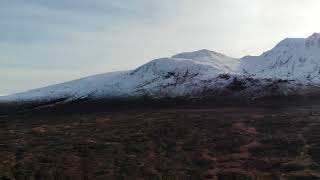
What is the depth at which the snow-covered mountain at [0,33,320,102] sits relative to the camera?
125 m

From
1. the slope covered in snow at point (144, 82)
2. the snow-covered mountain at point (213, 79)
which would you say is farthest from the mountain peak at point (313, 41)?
the slope covered in snow at point (144, 82)

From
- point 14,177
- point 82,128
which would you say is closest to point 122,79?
point 82,128

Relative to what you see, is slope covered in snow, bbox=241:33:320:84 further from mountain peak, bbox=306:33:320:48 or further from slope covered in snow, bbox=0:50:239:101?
slope covered in snow, bbox=0:50:239:101

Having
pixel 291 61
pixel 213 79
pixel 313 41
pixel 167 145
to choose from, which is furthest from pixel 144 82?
pixel 167 145

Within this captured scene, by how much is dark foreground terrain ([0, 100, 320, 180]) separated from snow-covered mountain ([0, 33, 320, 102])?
33956 mm

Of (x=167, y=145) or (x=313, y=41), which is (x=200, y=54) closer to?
(x=313, y=41)

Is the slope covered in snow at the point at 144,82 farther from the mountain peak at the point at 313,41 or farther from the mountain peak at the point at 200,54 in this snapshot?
the mountain peak at the point at 313,41

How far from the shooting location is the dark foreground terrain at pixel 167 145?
51.6m

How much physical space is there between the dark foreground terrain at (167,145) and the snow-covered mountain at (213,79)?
33956mm

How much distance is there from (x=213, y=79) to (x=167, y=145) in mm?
72507

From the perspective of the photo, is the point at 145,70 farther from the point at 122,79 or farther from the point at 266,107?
the point at 266,107

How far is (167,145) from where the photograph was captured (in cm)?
6350

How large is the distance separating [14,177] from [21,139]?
19.0 metres

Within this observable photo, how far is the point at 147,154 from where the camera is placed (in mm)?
59188
